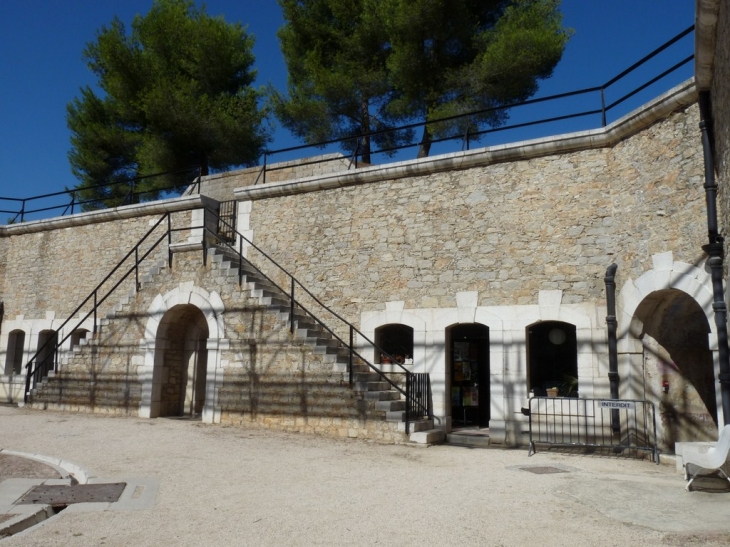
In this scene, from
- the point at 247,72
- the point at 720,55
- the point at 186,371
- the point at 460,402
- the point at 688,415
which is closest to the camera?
the point at 720,55

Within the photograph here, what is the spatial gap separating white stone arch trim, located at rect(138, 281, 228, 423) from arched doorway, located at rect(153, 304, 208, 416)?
86 mm

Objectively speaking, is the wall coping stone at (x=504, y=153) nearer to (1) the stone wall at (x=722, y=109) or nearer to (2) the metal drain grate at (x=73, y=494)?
(1) the stone wall at (x=722, y=109)

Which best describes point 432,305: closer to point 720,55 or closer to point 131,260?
point 720,55

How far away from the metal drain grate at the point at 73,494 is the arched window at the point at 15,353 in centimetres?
1257

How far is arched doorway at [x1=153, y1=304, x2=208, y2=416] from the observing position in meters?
12.4

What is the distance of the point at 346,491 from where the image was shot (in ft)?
19.1

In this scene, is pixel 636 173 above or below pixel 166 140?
below

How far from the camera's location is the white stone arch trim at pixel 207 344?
11.4 m

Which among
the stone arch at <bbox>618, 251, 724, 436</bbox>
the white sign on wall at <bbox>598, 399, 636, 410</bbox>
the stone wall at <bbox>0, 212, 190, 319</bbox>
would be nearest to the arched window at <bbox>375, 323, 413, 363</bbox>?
the stone arch at <bbox>618, 251, 724, 436</bbox>

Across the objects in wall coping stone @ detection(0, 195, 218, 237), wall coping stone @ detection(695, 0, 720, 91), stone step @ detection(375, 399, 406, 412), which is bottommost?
stone step @ detection(375, 399, 406, 412)

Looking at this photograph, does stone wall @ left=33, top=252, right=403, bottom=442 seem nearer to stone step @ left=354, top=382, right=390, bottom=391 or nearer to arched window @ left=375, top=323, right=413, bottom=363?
stone step @ left=354, top=382, right=390, bottom=391

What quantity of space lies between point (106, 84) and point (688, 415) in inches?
804

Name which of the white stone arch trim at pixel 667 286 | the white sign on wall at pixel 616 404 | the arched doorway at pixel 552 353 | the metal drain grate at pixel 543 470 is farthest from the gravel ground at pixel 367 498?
the arched doorway at pixel 552 353

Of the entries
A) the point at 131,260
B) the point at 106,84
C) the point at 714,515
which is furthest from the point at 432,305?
the point at 106,84
